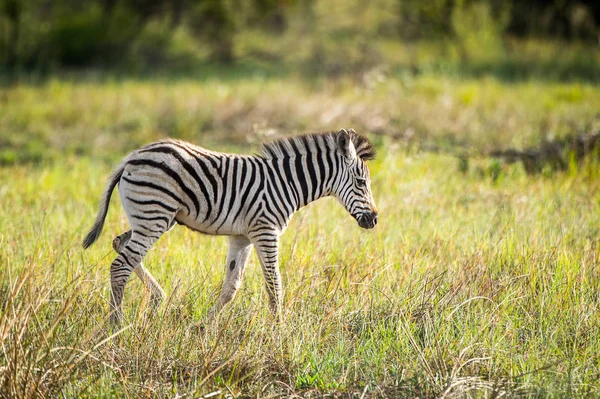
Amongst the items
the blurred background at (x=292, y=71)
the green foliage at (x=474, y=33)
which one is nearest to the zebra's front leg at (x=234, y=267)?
the blurred background at (x=292, y=71)

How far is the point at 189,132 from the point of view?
12.7 metres

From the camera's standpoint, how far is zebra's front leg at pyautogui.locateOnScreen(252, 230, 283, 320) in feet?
18.3

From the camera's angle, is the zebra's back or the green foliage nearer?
the zebra's back

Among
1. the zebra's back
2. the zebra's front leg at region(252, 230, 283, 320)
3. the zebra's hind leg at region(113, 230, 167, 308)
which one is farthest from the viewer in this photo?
the zebra's hind leg at region(113, 230, 167, 308)

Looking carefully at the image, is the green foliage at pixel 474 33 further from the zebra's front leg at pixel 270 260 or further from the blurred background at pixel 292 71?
the zebra's front leg at pixel 270 260

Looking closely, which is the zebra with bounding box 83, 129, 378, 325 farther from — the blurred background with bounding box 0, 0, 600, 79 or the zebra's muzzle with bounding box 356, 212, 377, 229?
the blurred background with bounding box 0, 0, 600, 79

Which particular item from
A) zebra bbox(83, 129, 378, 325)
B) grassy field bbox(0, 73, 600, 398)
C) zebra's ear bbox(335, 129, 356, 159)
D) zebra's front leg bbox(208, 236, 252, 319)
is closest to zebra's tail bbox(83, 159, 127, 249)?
zebra bbox(83, 129, 378, 325)

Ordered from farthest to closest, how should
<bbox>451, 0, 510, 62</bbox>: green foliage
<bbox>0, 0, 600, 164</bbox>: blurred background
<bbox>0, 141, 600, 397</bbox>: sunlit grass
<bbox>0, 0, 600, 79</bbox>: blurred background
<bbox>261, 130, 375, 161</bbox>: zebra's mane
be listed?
<bbox>451, 0, 510, 62</bbox>: green foliage, <bbox>0, 0, 600, 79</bbox>: blurred background, <bbox>0, 0, 600, 164</bbox>: blurred background, <bbox>261, 130, 375, 161</bbox>: zebra's mane, <bbox>0, 141, 600, 397</bbox>: sunlit grass

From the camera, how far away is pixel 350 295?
5930 mm

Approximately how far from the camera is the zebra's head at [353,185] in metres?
5.81

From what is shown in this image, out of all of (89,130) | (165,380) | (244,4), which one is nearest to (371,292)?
(165,380)

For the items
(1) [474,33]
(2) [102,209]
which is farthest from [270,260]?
(1) [474,33]

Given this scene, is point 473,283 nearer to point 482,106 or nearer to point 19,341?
point 19,341

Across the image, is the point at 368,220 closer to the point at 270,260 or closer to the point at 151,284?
the point at 270,260
